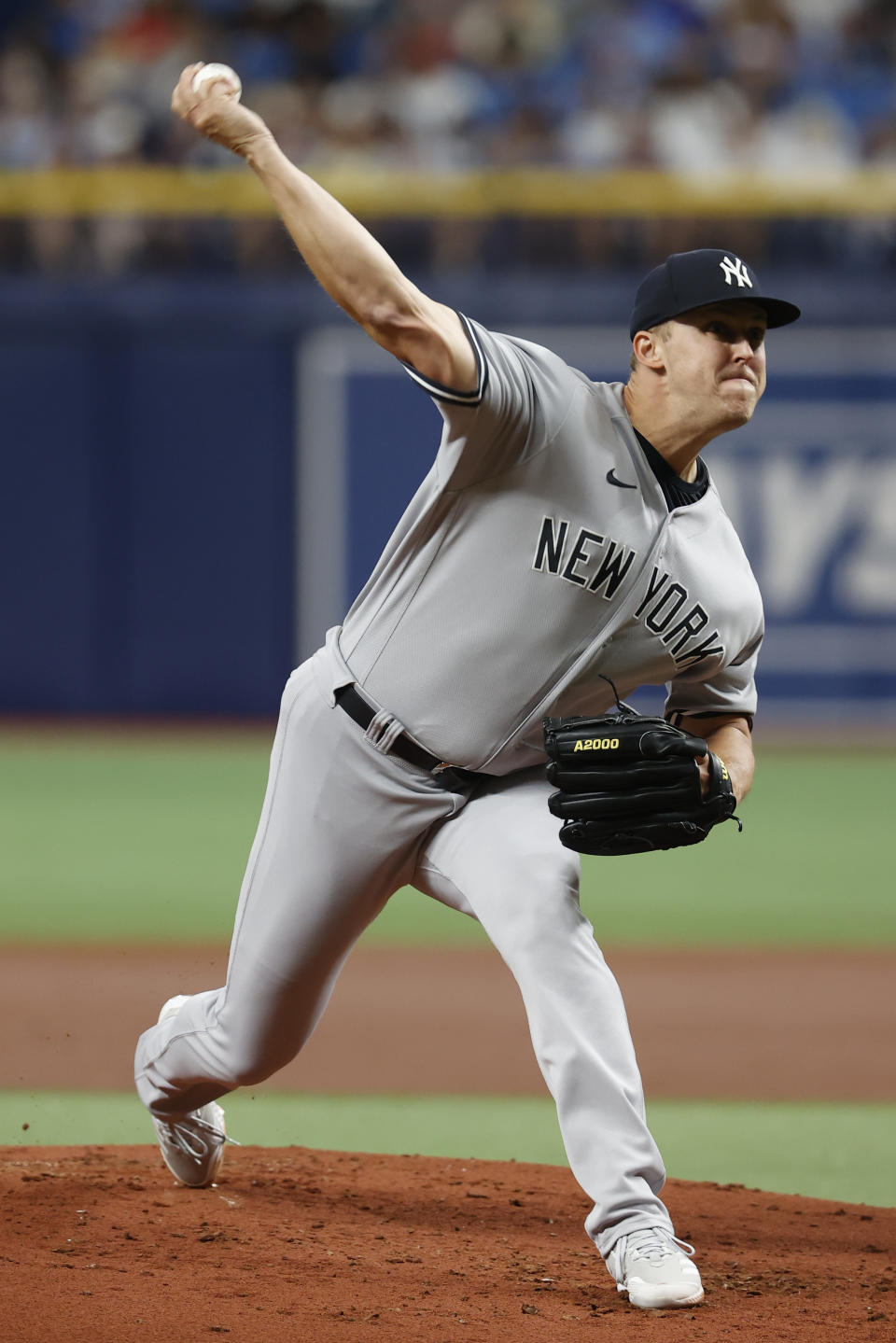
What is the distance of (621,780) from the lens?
3.16 meters

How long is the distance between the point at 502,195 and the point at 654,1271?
1145 centimetres

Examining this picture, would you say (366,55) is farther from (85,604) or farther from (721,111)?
(85,604)

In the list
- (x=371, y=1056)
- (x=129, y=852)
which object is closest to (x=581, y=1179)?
(x=371, y=1056)

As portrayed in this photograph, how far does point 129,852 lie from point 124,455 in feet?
17.3

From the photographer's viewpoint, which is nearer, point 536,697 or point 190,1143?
point 536,697

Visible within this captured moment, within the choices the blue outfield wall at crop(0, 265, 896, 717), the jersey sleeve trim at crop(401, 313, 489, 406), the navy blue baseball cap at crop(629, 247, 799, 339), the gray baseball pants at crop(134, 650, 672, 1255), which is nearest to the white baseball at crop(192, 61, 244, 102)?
the jersey sleeve trim at crop(401, 313, 489, 406)

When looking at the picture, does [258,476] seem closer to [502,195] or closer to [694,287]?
[502,195]

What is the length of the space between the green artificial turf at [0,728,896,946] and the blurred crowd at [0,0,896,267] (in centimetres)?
450

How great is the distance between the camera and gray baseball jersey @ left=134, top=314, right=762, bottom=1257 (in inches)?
122

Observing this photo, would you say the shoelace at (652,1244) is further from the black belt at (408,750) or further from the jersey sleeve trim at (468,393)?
the jersey sleeve trim at (468,393)

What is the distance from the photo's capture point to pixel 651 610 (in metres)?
3.31

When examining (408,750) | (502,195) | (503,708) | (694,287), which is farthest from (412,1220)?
→ (502,195)

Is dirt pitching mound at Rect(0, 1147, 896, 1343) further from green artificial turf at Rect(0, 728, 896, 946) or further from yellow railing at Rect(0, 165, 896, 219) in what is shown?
yellow railing at Rect(0, 165, 896, 219)

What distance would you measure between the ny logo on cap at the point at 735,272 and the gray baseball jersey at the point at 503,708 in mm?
326
